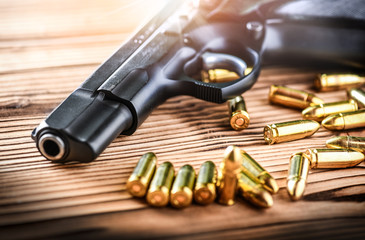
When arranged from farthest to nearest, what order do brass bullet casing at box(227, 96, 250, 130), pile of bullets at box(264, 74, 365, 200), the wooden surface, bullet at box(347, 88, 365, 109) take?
bullet at box(347, 88, 365, 109)
brass bullet casing at box(227, 96, 250, 130)
pile of bullets at box(264, 74, 365, 200)
the wooden surface

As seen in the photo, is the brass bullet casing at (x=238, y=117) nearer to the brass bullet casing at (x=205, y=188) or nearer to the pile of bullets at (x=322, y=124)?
the pile of bullets at (x=322, y=124)

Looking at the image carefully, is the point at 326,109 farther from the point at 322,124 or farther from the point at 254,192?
the point at 254,192

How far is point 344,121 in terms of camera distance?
1.04 meters

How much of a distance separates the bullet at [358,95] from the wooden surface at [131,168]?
5 cm

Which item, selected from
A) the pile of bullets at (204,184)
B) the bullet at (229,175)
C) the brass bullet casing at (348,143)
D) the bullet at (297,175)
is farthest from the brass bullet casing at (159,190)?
the brass bullet casing at (348,143)

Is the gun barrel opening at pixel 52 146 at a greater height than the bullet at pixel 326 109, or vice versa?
the gun barrel opening at pixel 52 146

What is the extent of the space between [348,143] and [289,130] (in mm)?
156

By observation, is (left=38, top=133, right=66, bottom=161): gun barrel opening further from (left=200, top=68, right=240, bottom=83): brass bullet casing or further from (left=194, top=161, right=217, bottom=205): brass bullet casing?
(left=200, top=68, right=240, bottom=83): brass bullet casing

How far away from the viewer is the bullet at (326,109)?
109 centimetres

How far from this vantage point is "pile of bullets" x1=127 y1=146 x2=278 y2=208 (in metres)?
0.78

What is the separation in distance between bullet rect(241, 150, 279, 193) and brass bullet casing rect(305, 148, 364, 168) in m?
0.14

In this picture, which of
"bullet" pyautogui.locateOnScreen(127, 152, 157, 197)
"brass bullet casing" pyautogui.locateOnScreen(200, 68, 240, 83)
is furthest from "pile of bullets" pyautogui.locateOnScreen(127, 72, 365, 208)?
"brass bullet casing" pyautogui.locateOnScreen(200, 68, 240, 83)

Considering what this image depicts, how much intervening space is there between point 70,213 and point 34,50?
871 mm

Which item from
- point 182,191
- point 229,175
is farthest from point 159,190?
Result: point 229,175
